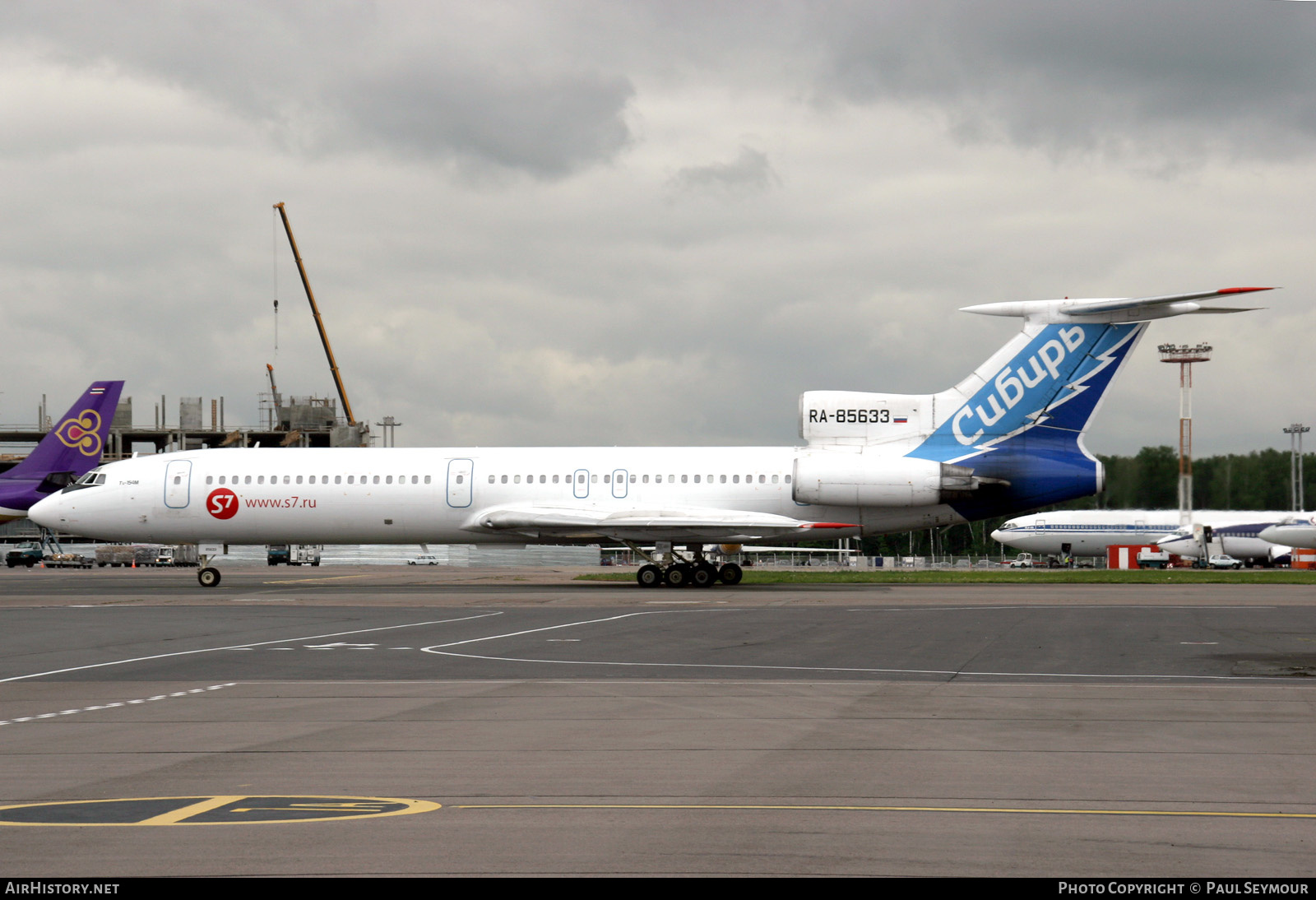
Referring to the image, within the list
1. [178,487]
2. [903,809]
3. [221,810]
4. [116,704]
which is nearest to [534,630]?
[116,704]

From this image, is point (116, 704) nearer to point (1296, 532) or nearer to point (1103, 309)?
point (1103, 309)

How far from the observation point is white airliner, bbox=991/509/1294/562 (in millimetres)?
83125

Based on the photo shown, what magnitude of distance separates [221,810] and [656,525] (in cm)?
2900

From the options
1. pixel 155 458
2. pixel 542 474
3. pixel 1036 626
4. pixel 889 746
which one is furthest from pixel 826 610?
pixel 155 458

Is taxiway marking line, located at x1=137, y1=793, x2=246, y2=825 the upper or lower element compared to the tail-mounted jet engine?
lower

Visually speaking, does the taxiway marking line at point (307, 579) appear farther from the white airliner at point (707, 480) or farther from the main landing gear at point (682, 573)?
the main landing gear at point (682, 573)

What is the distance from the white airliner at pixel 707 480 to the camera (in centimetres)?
3603

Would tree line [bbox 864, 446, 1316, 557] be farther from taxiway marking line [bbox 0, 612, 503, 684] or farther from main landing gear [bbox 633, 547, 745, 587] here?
taxiway marking line [bbox 0, 612, 503, 684]

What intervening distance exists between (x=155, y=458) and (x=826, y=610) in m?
26.0

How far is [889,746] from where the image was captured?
32.7 ft

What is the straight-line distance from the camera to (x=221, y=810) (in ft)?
24.9

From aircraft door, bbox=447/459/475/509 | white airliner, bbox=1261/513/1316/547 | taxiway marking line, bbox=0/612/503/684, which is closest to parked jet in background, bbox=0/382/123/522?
aircraft door, bbox=447/459/475/509

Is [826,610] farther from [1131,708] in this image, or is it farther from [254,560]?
[254,560]

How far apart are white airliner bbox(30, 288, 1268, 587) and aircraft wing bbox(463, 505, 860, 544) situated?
0.06 meters
